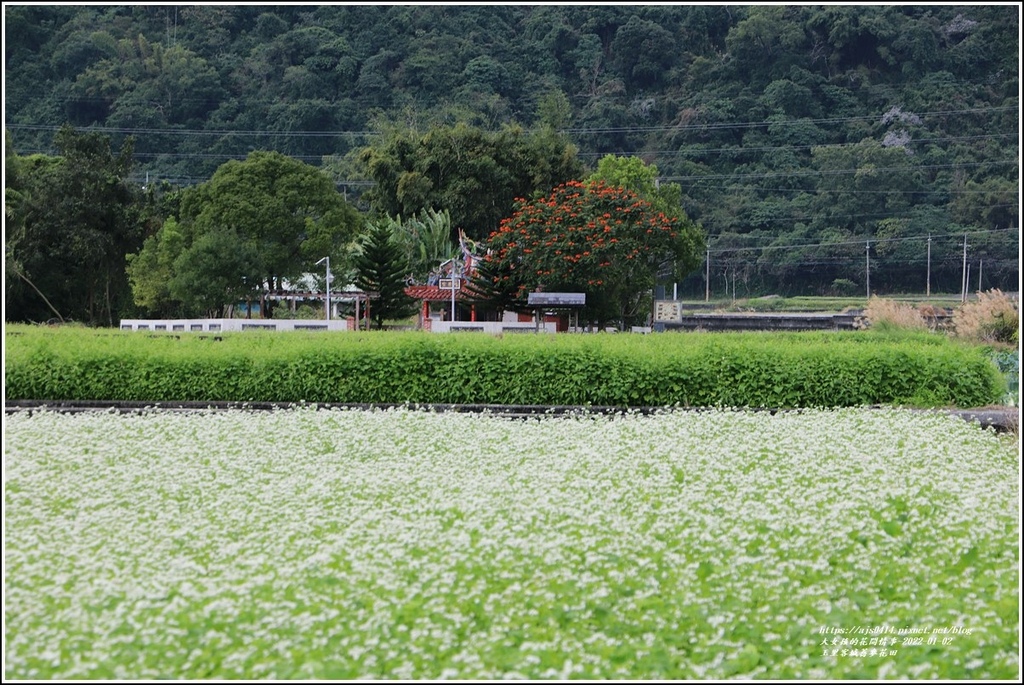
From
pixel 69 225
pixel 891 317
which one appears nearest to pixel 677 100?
pixel 69 225

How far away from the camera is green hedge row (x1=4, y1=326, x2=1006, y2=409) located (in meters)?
11.5

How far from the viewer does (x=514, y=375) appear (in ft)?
38.2

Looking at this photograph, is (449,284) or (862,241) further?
(862,241)

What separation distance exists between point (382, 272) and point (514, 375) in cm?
1561

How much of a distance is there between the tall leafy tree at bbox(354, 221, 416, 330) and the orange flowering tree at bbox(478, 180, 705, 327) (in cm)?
217

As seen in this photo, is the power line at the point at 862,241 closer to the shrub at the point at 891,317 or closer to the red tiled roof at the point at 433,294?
the red tiled roof at the point at 433,294

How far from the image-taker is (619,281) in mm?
24203

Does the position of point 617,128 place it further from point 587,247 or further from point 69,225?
point 587,247

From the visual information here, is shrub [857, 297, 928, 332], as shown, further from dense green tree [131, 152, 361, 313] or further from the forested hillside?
the forested hillside

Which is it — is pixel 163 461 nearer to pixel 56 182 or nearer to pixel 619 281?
pixel 619 281

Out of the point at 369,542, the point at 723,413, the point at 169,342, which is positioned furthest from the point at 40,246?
the point at 369,542

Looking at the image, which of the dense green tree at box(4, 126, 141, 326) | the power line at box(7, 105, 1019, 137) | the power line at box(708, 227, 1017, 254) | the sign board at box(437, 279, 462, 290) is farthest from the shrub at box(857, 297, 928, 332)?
the power line at box(7, 105, 1019, 137)

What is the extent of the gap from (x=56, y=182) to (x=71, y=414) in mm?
22644

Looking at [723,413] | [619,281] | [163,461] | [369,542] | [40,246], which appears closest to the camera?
[369,542]
